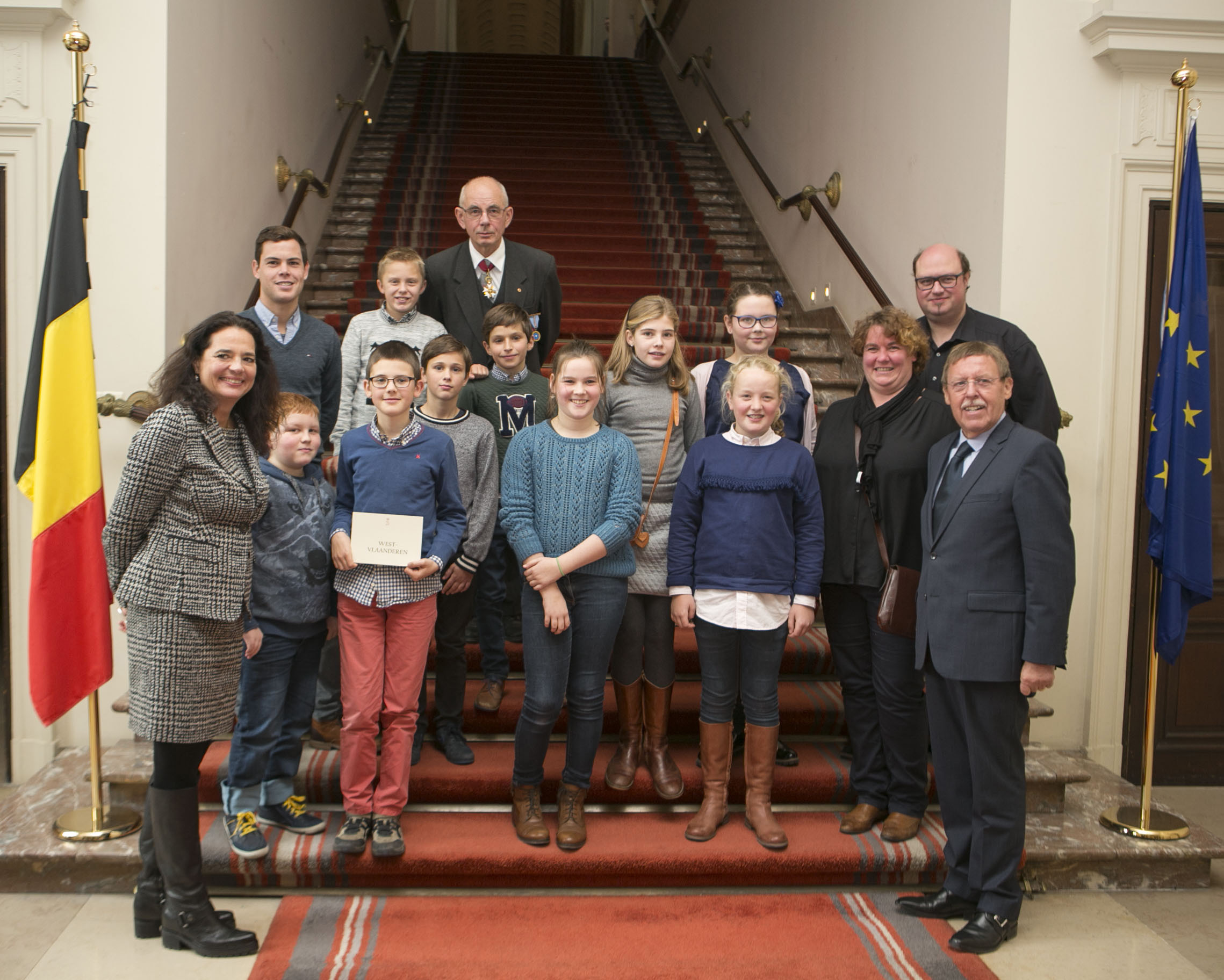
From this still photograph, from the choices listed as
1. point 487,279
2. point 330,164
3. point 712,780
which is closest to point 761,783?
point 712,780

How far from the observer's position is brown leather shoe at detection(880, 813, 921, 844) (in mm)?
2951

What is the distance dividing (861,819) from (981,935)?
0.51 metres

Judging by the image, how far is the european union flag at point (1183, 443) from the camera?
10.6 ft

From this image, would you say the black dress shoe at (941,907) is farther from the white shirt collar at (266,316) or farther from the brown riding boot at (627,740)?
the white shirt collar at (266,316)

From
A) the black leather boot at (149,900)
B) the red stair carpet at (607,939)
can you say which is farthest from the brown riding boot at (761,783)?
the black leather boot at (149,900)

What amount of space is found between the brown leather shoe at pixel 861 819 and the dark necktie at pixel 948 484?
0.96 metres

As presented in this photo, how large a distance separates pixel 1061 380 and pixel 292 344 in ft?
9.61

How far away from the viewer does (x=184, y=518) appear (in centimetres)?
233

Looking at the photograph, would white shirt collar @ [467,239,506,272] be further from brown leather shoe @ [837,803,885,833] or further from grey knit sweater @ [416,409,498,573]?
brown leather shoe @ [837,803,885,833]

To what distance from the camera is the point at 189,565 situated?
232 centimetres

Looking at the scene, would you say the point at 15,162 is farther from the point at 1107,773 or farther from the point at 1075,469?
the point at 1107,773

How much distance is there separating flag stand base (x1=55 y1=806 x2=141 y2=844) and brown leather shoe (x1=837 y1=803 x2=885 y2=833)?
2227 millimetres

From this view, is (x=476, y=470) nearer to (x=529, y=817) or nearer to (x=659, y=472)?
(x=659, y=472)

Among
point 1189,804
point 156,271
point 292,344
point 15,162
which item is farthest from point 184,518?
point 1189,804
